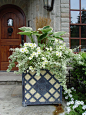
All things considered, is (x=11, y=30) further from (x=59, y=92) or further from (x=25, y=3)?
(x=59, y=92)

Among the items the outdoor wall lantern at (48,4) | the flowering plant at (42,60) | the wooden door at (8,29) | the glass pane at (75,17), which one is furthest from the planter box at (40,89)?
the glass pane at (75,17)

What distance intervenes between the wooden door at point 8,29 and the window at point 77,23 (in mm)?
1699

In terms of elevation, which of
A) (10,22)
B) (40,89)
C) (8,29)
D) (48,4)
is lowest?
(40,89)

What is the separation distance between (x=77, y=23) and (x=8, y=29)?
91.8 inches

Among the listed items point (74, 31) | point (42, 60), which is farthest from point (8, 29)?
point (42, 60)

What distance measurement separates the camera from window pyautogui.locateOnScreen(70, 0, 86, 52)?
3.65m

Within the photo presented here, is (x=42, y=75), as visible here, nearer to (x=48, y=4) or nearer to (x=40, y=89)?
(x=40, y=89)

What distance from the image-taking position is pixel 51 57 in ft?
6.07

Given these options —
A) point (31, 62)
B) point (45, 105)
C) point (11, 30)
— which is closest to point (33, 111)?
point (45, 105)

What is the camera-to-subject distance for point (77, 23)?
3656 millimetres

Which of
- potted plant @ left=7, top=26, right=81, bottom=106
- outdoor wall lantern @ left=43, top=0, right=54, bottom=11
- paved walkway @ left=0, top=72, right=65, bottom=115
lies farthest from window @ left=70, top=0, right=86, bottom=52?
paved walkway @ left=0, top=72, right=65, bottom=115

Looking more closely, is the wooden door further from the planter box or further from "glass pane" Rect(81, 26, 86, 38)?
the planter box

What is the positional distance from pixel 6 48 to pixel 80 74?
2780mm

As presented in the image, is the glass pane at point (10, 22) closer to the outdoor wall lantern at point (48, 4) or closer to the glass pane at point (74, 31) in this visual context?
the outdoor wall lantern at point (48, 4)
